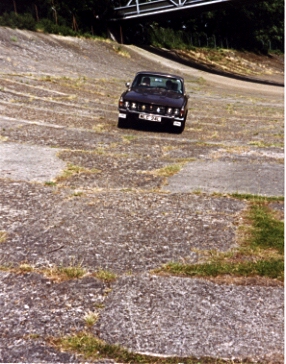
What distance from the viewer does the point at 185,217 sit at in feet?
19.2

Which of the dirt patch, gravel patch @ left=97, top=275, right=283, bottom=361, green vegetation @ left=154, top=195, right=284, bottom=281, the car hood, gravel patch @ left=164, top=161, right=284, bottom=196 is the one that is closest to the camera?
gravel patch @ left=97, top=275, right=283, bottom=361

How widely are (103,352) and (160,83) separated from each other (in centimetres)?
1108

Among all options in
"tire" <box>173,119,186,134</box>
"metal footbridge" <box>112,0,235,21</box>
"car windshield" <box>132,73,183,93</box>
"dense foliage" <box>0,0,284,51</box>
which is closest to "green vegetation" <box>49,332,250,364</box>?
"tire" <box>173,119,186,134</box>

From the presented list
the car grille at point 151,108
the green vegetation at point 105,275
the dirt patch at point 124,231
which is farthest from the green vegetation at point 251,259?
the car grille at point 151,108

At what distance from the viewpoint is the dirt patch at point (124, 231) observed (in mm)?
3320

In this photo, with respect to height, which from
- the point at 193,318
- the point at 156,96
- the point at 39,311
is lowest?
the point at 193,318

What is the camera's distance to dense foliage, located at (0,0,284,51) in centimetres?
3167

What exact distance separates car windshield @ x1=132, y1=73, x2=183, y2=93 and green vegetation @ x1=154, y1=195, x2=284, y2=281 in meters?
8.34

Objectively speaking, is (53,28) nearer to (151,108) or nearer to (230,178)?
(151,108)

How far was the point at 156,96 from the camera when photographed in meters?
12.4

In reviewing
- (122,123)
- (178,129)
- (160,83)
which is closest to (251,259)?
(178,129)

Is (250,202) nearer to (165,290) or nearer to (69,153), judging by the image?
(165,290)

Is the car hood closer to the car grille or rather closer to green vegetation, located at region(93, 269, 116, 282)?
the car grille

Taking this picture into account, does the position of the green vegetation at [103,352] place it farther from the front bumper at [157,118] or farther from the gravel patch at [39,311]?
the front bumper at [157,118]
